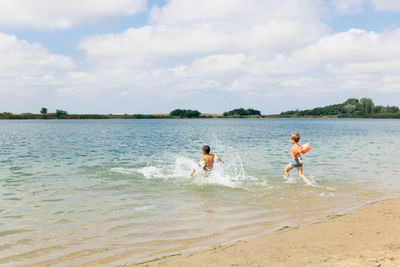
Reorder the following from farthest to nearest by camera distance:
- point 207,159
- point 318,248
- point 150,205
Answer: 1. point 207,159
2. point 150,205
3. point 318,248

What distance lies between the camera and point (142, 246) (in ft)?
23.1

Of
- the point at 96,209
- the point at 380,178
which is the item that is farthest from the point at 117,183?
the point at 380,178

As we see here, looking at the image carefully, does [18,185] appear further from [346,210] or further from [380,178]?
[380,178]

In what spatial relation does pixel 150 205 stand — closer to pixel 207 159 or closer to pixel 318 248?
pixel 207 159

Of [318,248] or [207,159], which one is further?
[207,159]

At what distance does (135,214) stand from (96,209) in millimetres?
1463

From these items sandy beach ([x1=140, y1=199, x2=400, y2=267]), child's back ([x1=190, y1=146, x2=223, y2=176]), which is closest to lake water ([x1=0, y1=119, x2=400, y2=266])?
child's back ([x1=190, y1=146, x2=223, y2=176])

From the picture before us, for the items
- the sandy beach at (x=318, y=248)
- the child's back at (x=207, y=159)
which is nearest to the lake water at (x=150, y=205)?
the child's back at (x=207, y=159)

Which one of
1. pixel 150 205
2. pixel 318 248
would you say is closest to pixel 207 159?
pixel 150 205

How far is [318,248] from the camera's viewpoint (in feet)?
19.9

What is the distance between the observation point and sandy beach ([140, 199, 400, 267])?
532 cm

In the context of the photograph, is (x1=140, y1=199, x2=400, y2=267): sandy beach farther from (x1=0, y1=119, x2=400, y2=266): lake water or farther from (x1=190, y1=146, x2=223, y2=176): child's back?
(x1=190, y1=146, x2=223, y2=176): child's back

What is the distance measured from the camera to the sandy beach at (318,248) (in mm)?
5324

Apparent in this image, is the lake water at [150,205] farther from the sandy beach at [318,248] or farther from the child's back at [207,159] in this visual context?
the sandy beach at [318,248]
